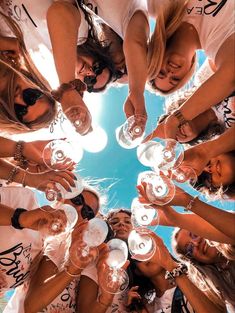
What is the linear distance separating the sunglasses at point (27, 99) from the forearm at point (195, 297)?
45.4 inches

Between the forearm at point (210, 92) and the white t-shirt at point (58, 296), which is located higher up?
the forearm at point (210, 92)

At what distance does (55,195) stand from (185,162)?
25.1 inches

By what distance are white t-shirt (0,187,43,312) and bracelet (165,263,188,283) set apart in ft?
2.26

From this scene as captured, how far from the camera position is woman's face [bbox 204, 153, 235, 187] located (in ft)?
6.82

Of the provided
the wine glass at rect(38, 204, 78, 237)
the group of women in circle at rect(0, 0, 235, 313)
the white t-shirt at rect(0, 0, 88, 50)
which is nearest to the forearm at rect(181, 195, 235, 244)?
the group of women in circle at rect(0, 0, 235, 313)

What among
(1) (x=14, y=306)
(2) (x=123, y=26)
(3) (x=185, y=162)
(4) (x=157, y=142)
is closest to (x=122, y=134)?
(4) (x=157, y=142)

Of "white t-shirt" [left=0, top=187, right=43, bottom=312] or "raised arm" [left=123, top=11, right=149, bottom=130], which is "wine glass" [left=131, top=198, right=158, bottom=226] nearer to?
"raised arm" [left=123, top=11, right=149, bottom=130]

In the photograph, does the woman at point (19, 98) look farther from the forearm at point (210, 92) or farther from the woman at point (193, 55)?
the forearm at point (210, 92)

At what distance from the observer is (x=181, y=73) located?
82.8 inches

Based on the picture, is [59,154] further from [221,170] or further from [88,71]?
[221,170]

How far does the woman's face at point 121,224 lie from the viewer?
2.38 metres

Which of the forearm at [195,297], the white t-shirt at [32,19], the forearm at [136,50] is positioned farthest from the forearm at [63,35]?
the forearm at [195,297]

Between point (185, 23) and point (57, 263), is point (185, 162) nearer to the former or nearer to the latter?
point (185, 23)

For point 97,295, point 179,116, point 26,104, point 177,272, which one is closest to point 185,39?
point 179,116
